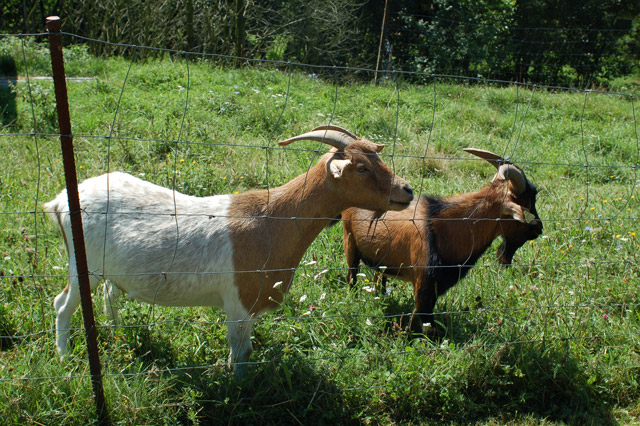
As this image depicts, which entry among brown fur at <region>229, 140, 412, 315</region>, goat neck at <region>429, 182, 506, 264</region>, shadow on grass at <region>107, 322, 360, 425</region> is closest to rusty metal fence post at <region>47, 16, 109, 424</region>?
shadow on grass at <region>107, 322, 360, 425</region>

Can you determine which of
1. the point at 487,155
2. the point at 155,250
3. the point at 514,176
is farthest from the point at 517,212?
the point at 155,250

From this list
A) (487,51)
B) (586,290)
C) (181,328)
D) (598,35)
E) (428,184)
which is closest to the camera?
(181,328)

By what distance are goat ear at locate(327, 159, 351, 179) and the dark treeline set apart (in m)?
8.58

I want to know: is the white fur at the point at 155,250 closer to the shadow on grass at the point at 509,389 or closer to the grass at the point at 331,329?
the grass at the point at 331,329

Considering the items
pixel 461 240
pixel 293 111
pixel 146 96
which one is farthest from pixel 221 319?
pixel 146 96

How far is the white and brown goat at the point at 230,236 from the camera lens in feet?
11.0

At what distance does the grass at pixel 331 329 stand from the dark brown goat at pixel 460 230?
190mm

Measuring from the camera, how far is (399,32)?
14008 mm

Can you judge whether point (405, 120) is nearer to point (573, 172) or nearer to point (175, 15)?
point (573, 172)

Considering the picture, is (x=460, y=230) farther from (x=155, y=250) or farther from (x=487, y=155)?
(x=155, y=250)

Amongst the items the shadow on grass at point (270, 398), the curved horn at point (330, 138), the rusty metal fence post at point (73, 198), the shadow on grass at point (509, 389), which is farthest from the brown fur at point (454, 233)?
the rusty metal fence post at point (73, 198)

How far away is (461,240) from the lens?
13.3ft

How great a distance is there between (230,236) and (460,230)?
69.3 inches

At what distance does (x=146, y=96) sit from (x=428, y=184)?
14.5 feet
